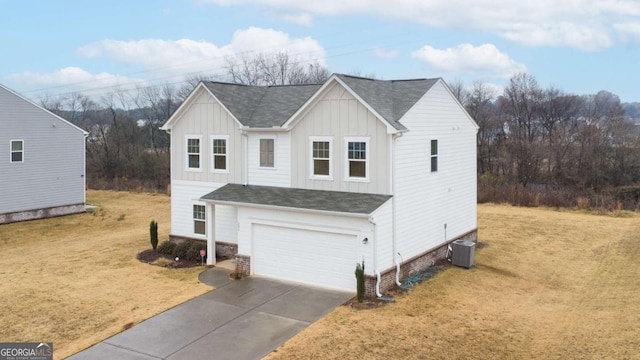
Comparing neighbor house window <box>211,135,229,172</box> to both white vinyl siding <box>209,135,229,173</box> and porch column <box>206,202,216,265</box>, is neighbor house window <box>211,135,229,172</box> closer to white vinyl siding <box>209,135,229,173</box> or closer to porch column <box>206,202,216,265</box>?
white vinyl siding <box>209,135,229,173</box>

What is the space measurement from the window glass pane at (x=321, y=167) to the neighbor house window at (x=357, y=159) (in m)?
0.82

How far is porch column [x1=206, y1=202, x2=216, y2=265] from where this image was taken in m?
19.0

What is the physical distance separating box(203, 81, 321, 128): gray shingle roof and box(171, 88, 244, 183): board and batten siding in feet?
1.21

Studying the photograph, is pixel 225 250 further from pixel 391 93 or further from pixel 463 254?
pixel 463 254

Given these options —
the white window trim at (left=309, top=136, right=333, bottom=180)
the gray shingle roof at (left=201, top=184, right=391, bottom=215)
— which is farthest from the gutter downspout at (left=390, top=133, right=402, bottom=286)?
Answer: the white window trim at (left=309, top=136, right=333, bottom=180)

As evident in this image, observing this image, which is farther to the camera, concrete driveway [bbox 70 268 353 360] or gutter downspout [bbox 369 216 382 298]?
gutter downspout [bbox 369 216 382 298]

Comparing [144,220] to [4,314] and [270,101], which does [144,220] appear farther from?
[4,314]

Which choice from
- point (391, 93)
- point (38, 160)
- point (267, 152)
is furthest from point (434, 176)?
point (38, 160)

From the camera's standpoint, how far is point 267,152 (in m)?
19.0

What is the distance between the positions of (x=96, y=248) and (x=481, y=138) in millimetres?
41463

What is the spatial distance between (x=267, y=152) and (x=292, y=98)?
296 cm

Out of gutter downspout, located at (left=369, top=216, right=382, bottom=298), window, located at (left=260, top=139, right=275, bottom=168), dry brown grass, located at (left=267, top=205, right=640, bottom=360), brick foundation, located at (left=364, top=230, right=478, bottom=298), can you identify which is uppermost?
window, located at (left=260, top=139, right=275, bottom=168)

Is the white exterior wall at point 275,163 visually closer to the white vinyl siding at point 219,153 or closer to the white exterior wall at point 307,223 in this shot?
the white vinyl siding at point 219,153

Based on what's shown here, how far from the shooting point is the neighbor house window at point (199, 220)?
67.6 ft
